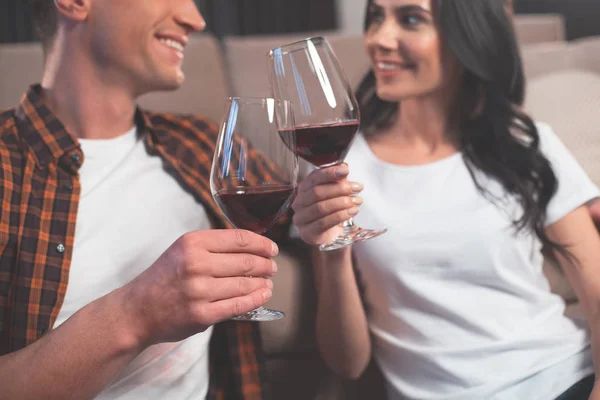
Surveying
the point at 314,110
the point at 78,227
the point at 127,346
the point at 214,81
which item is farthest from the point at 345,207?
the point at 214,81

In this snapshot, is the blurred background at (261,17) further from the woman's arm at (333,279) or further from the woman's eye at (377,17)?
the woman's arm at (333,279)

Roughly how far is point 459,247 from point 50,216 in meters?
0.73

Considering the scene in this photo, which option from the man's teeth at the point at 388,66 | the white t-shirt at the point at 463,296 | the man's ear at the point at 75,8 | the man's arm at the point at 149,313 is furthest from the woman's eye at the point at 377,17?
the man's arm at the point at 149,313

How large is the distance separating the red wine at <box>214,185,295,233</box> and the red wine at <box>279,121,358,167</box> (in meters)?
0.15

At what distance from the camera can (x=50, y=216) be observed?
3.77ft

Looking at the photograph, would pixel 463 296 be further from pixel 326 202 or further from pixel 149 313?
pixel 149 313

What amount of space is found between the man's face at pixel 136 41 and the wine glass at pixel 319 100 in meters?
0.37

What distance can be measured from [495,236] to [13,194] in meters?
0.87

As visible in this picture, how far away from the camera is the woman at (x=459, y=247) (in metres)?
1.22

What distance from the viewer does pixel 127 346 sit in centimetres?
89

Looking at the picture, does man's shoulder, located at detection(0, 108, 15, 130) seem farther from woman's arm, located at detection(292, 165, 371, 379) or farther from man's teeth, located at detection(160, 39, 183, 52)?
woman's arm, located at detection(292, 165, 371, 379)

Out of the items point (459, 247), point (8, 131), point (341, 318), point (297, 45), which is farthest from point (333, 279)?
point (8, 131)

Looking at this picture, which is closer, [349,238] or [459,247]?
[349,238]

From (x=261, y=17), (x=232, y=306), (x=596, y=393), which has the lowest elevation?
(x=261, y=17)
